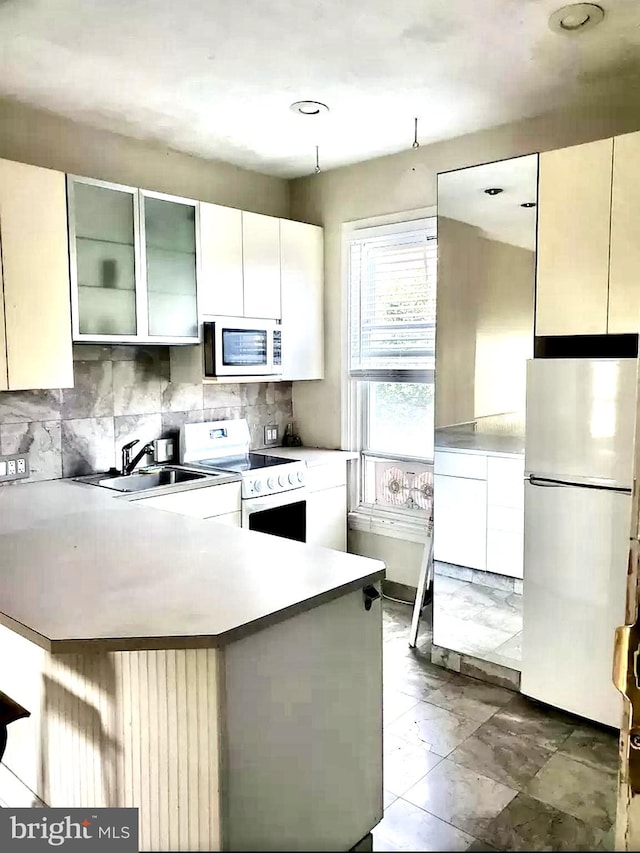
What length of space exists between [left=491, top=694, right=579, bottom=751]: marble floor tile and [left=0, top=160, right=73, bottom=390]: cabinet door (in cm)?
242

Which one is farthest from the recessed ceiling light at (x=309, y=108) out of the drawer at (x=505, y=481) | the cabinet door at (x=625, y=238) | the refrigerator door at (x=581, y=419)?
the drawer at (x=505, y=481)

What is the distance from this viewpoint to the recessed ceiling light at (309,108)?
3098mm

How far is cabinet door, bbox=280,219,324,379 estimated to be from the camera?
407 cm

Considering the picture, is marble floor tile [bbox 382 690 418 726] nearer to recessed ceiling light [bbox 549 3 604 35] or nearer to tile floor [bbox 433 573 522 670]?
tile floor [bbox 433 573 522 670]

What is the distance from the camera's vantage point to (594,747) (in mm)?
2529

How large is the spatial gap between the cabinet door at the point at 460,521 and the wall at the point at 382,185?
0.93 metres

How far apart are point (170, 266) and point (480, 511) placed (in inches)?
78.4

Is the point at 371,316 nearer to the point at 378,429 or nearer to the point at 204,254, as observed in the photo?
the point at 378,429

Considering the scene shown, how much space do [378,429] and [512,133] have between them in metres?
1.86

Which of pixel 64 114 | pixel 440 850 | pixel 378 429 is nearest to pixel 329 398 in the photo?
pixel 378 429

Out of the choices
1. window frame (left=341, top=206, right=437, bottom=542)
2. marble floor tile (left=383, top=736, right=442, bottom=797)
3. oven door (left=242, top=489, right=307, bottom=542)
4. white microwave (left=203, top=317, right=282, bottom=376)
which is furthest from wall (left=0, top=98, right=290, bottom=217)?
marble floor tile (left=383, top=736, right=442, bottom=797)

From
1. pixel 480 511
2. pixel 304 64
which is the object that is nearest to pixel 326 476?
pixel 480 511

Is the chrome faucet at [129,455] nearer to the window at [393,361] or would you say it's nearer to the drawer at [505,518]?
the window at [393,361]

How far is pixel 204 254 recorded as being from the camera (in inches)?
141
